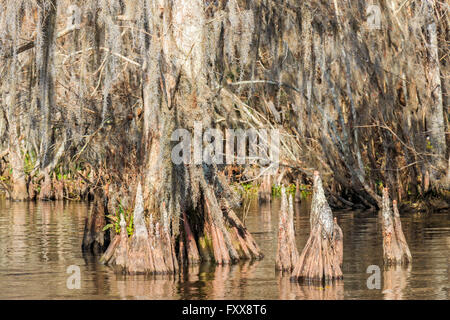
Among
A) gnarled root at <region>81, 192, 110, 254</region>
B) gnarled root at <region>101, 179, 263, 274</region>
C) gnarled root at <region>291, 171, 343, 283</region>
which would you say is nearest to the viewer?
gnarled root at <region>291, 171, 343, 283</region>

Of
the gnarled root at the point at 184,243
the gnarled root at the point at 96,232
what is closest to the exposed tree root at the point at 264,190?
the gnarled root at the point at 96,232

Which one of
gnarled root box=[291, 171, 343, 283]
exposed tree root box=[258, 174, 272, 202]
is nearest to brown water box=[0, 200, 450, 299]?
gnarled root box=[291, 171, 343, 283]

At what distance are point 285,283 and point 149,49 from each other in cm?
401

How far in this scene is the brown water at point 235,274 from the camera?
13.0 meters

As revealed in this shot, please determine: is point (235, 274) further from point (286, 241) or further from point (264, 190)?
point (264, 190)

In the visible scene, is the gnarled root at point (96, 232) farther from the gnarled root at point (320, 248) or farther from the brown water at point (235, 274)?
the gnarled root at point (320, 248)

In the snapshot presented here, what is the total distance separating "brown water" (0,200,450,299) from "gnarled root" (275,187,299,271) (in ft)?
0.71

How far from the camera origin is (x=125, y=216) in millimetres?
15938

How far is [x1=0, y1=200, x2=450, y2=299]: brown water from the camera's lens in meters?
13.0

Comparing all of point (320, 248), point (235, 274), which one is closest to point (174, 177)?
point (235, 274)

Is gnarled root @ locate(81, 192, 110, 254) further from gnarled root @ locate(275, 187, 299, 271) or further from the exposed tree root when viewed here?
the exposed tree root
